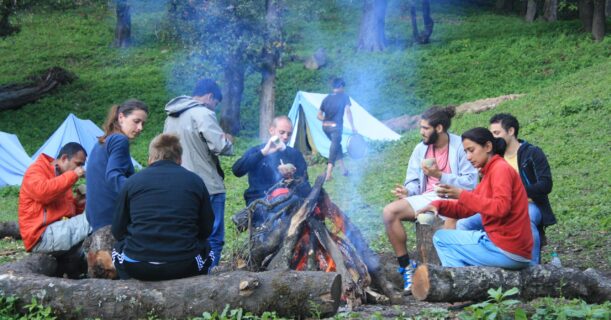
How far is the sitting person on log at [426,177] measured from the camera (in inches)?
274

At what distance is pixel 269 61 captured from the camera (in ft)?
63.2

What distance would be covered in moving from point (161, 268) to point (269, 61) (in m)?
13.8

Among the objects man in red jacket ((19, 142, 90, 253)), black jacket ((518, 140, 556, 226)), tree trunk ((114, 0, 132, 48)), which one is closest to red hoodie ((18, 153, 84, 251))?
man in red jacket ((19, 142, 90, 253))

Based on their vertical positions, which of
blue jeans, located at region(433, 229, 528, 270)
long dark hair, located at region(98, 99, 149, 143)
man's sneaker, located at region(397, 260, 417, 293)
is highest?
long dark hair, located at region(98, 99, 149, 143)

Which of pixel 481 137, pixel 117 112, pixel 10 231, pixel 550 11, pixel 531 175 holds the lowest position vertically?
pixel 10 231

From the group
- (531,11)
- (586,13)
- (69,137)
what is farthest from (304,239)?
(531,11)

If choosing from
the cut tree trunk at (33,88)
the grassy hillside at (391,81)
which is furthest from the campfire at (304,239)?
the cut tree trunk at (33,88)

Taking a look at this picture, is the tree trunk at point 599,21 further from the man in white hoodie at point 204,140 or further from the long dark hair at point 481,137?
the long dark hair at point 481,137

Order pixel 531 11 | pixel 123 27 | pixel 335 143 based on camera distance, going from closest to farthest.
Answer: pixel 335 143, pixel 123 27, pixel 531 11

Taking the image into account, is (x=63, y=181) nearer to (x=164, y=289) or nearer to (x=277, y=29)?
(x=164, y=289)

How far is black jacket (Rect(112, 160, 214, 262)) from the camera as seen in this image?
5785 mm

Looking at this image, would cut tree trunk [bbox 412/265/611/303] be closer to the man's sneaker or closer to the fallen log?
the fallen log

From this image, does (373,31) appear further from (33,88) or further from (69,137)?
(69,137)

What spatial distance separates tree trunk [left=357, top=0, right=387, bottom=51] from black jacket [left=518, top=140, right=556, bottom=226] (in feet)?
66.0
